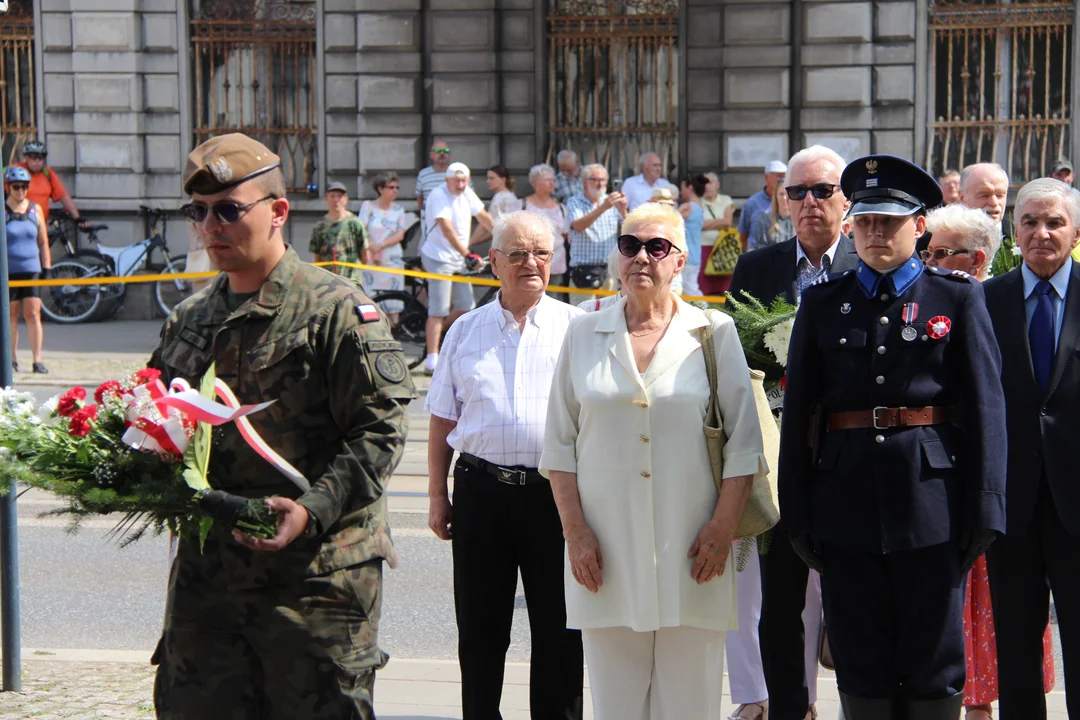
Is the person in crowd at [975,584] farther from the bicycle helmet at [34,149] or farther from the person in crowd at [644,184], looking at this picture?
the bicycle helmet at [34,149]

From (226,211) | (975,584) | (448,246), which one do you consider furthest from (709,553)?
(448,246)

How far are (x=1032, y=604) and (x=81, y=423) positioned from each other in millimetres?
3049

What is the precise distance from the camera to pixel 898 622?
4.44 meters

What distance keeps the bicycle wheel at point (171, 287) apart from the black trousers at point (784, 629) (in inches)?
629

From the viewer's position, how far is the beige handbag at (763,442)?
4512 millimetres

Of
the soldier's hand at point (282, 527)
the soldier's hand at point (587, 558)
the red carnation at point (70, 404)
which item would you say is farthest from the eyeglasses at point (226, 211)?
the soldier's hand at point (587, 558)

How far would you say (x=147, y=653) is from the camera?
6.86 meters

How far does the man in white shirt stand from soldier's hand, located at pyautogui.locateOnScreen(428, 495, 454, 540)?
10.2m

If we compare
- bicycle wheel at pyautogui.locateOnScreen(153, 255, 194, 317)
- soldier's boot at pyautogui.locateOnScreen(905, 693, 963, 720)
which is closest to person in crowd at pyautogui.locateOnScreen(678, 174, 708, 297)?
bicycle wheel at pyautogui.locateOnScreen(153, 255, 194, 317)

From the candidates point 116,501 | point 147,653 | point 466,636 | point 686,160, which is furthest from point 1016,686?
point 686,160

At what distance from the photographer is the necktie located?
498 centimetres

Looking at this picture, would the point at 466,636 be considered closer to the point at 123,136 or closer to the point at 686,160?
the point at 686,160

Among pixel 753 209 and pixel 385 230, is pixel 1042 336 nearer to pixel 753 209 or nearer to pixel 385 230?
pixel 753 209

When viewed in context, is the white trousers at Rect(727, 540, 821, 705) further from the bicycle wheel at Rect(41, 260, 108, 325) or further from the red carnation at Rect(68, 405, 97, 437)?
the bicycle wheel at Rect(41, 260, 108, 325)
